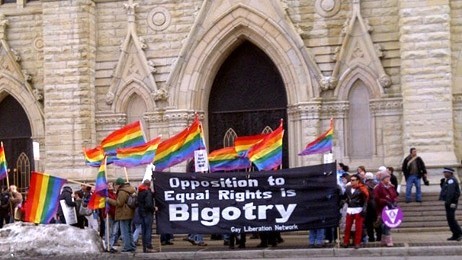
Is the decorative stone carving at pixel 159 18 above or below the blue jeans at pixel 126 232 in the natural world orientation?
above

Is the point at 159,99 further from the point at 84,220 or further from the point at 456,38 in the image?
the point at 456,38

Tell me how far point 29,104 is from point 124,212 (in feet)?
34.4

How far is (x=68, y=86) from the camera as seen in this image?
2930cm

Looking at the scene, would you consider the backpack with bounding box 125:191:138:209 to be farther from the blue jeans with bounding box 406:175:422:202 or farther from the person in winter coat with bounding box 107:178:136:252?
the blue jeans with bounding box 406:175:422:202

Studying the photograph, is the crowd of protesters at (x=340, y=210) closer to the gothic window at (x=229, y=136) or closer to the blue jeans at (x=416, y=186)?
the blue jeans at (x=416, y=186)

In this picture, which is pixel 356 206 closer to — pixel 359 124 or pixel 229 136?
pixel 359 124

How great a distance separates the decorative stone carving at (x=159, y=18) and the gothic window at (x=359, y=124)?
238 inches

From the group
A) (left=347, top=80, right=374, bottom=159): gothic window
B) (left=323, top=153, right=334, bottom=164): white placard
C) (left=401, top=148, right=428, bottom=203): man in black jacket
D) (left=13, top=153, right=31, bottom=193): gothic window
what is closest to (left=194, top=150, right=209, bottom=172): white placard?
(left=323, top=153, right=334, bottom=164): white placard

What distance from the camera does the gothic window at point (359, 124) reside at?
27797 millimetres

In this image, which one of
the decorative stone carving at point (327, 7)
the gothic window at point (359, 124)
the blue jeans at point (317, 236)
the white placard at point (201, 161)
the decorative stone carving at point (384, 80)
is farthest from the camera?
the decorative stone carving at point (327, 7)

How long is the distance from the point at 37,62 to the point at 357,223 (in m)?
14.1

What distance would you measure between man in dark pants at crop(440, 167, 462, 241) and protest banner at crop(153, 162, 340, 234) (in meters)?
2.46

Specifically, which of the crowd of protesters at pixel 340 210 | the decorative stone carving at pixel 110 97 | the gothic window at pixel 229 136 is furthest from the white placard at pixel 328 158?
the decorative stone carving at pixel 110 97

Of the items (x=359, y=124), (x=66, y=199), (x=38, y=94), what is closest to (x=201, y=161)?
(x=66, y=199)
